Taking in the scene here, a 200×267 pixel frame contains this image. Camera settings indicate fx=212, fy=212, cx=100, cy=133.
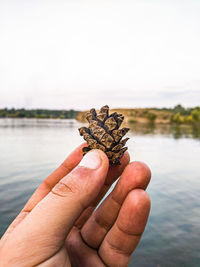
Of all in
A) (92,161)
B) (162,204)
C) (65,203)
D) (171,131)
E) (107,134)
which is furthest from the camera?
(171,131)

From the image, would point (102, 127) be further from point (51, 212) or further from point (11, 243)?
point (11, 243)

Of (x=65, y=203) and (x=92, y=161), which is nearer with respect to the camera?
(x=65, y=203)

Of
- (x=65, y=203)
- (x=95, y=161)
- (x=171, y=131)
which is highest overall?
(x=95, y=161)

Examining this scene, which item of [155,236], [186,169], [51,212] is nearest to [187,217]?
[155,236]

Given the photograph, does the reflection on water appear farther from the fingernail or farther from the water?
the fingernail

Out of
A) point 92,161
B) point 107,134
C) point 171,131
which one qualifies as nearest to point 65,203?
point 92,161

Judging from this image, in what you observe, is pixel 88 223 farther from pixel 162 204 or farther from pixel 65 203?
pixel 162 204

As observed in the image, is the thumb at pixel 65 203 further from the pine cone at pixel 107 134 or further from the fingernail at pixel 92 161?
the pine cone at pixel 107 134
